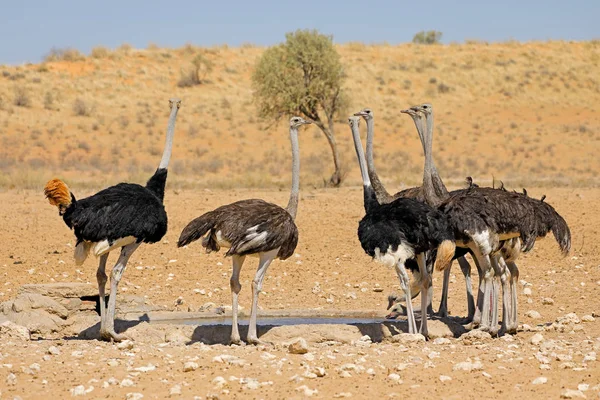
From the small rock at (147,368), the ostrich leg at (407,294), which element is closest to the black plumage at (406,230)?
the ostrich leg at (407,294)

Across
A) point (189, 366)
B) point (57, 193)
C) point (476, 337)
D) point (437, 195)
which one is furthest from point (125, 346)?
point (437, 195)

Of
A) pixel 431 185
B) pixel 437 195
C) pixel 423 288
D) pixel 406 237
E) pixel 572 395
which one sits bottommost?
pixel 572 395

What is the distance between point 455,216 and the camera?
9.48 meters

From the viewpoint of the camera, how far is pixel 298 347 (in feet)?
25.9

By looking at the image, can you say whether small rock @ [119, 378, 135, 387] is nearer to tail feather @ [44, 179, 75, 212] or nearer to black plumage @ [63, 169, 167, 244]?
black plumage @ [63, 169, 167, 244]

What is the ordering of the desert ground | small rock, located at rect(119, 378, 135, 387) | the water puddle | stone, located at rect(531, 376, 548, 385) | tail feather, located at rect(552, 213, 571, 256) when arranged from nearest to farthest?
1. small rock, located at rect(119, 378, 135, 387)
2. stone, located at rect(531, 376, 548, 385)
3. the desert ground
4. tail feather, located at rect(552, 213, 571, 256)
5. the water puddle

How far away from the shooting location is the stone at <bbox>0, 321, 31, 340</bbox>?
909 cm

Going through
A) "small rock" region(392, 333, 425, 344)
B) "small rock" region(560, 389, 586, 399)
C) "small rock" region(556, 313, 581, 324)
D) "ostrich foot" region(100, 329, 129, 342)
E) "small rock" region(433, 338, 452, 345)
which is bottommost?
"small rock" region(556, 313, 581, 324)

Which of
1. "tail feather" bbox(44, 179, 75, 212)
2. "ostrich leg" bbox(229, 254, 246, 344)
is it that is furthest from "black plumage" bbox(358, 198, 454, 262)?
"tail feather" bbox(44, 179, 75, 212)

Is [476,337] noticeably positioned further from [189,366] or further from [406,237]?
[189,366]

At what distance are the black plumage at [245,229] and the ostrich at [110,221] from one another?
1.40 feet

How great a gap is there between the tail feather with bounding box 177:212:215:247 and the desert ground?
38.3 inches

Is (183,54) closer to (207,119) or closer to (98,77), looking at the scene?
(98,77)

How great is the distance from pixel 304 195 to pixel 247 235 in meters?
12.8
